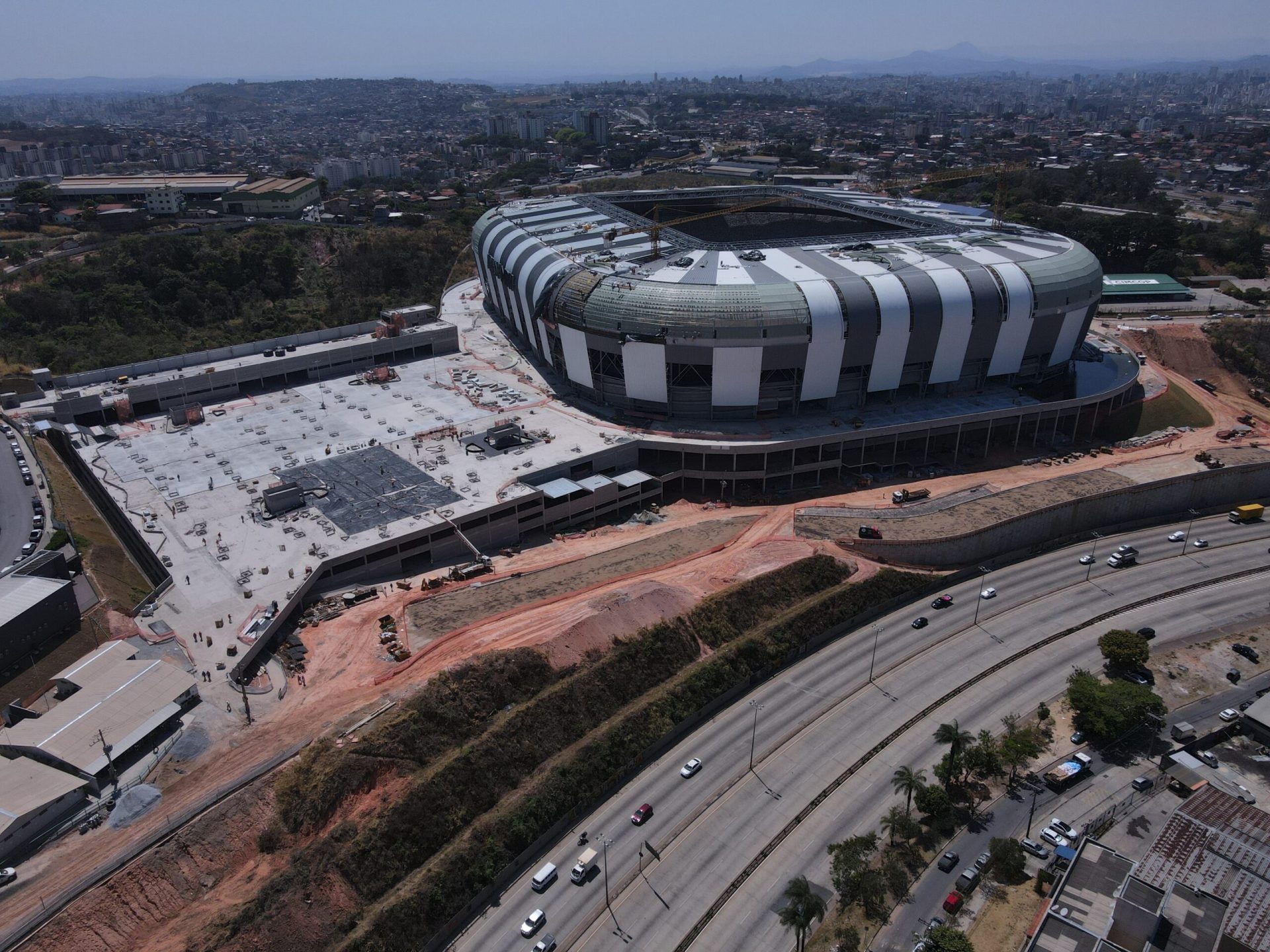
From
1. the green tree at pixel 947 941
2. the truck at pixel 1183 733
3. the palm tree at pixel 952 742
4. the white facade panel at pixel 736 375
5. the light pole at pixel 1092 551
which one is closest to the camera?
the green tree at pixel 947 941

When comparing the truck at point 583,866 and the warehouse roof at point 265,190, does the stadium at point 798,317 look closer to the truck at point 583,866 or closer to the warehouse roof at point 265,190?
the truck at point 583,866

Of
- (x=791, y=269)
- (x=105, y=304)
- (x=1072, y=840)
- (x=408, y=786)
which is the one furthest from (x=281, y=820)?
(x=105, y=304)

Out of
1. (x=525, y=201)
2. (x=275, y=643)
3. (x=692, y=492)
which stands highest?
(x=525, y=201)

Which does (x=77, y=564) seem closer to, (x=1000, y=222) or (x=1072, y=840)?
(x=1072, y=840)

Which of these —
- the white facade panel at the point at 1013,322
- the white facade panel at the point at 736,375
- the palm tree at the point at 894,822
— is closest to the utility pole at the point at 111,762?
the palm tree at the point at 894,822

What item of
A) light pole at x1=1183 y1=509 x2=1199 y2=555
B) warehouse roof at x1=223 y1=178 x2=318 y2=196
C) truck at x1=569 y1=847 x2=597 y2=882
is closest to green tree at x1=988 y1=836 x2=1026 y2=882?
truck at x1=569 y1=847 x2=597 y2=882

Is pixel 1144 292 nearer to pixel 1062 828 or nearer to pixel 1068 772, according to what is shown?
pixel 1068 772

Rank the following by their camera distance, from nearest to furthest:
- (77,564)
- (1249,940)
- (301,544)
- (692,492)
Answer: (1249,940) → (77,564) → (301,544) → (692,492)
